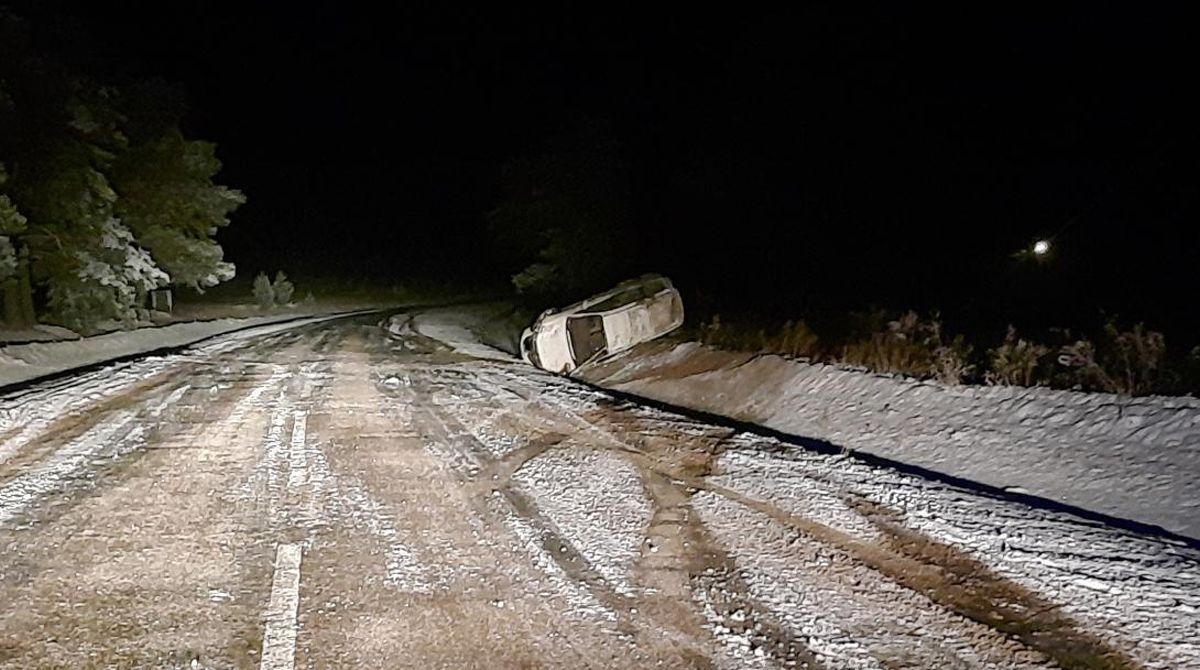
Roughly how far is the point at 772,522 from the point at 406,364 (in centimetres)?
1072

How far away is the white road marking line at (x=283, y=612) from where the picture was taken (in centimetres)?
383

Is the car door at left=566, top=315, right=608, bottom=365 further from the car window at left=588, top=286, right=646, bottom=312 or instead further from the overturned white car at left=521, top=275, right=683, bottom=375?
the car window at left=588, top=286, right=646, bottom=312

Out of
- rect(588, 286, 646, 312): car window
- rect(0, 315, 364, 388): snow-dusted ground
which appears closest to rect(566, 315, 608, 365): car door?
rect(588, 286, 646, 312): car window

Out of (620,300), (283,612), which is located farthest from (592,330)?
(283,612)

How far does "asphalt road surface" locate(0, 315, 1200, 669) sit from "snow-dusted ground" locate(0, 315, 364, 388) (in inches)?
262

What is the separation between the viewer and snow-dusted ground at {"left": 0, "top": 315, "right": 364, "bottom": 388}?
48.3 feet

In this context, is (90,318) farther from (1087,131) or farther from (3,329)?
(1087,131)

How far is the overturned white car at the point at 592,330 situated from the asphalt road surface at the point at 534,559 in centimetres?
735

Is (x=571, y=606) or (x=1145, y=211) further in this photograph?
(x=1145, y=211)

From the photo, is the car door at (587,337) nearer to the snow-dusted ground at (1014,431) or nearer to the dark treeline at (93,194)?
the snow-dusted ground at (1014,431)

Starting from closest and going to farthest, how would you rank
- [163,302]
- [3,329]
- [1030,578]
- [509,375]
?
[1030,578], [509,375], [3,329], [163,302]

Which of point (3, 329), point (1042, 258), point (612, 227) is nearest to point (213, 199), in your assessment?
point (3, 329)

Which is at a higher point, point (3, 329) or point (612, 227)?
point (612, 227)

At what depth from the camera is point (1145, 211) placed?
15.7 metres
